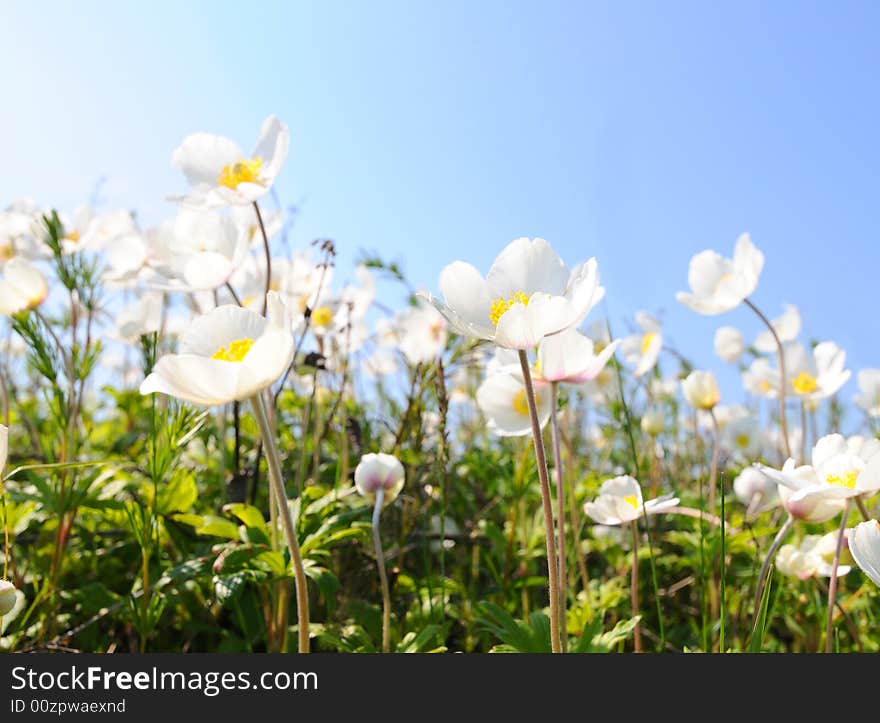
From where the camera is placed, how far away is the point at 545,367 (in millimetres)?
1478

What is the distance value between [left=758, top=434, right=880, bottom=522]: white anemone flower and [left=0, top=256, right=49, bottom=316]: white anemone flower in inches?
77.0

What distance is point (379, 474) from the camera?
1654mm

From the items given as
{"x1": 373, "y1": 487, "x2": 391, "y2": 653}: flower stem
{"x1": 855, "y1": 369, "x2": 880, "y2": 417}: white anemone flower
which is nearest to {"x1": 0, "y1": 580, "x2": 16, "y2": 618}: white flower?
{"x1": 373, "y1": 487, "x2": 391, "y2": 653}: flower stem

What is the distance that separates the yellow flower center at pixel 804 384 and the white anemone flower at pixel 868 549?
62.4 inches

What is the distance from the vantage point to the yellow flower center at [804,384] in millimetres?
2607

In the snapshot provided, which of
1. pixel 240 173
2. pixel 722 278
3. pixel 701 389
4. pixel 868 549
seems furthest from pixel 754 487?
pixel 240 173

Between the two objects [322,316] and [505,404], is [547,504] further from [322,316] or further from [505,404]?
[322,316]

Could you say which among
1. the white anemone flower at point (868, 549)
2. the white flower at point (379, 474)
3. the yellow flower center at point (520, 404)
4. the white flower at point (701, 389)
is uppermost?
the white flower at point (701, 389)

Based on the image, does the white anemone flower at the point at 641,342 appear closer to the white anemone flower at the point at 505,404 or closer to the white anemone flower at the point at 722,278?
the white anemone flower at the point at 722,278

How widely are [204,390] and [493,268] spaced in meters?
0.49

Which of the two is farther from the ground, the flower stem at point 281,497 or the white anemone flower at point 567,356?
the white anemone flower at point 567,356

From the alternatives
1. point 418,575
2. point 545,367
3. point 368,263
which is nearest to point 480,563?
point 418,575

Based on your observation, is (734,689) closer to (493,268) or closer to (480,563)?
(493,268)

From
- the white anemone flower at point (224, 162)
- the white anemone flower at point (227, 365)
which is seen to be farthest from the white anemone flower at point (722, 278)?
the white anemone flower at point (227, 365)
